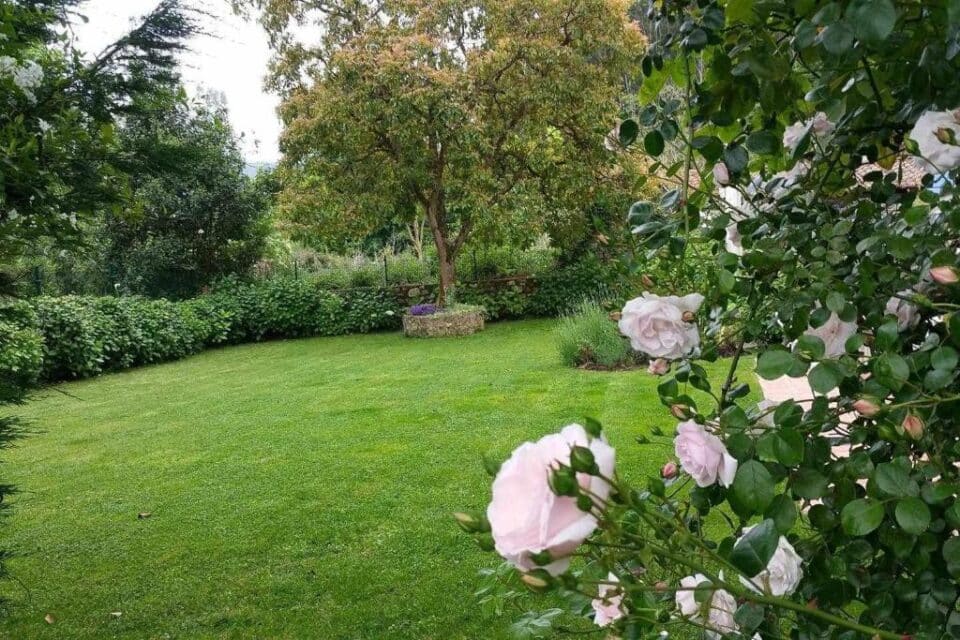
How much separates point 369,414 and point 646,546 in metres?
5.06

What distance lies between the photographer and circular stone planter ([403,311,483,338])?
10312 mm

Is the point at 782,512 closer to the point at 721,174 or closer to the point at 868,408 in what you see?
the point at 868,408

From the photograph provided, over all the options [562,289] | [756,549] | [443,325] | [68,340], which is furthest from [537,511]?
[562,289]

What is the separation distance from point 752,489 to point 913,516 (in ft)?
0.42

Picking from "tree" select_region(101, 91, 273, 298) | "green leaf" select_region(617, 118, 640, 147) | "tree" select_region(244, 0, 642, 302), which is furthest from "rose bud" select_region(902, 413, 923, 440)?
"tree" select_region(101, 91, 273, 298)

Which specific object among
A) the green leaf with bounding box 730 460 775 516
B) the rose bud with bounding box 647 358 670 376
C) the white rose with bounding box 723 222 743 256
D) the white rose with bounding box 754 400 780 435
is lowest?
Result: the green leaf with bounding box 730 460 775 516

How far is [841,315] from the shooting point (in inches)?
27.6

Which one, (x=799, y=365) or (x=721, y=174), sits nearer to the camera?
(x=799, y=365)

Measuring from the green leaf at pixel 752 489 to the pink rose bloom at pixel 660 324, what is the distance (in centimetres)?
17

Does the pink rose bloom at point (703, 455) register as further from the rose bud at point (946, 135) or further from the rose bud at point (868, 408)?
the rose bud at point (946, 135)

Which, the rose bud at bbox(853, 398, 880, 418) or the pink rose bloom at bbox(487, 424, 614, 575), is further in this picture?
the rose bud at bbox(853, 398, 880, 418)

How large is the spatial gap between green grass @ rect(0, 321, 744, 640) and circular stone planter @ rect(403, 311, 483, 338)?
2.83m

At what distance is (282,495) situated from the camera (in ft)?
12.5

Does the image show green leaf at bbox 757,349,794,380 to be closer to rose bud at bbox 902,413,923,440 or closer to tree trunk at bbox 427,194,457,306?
rose bud at bbox 902,413,923,440
